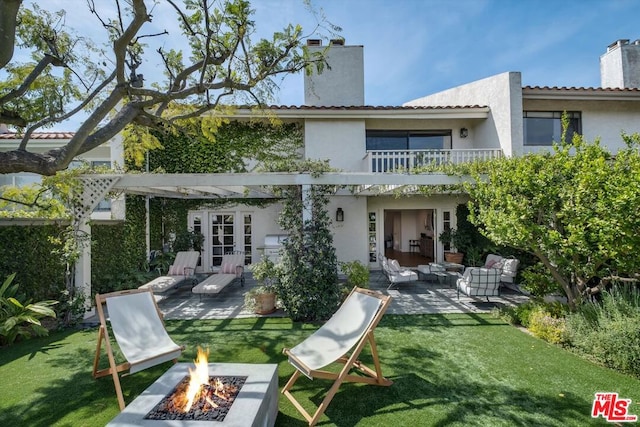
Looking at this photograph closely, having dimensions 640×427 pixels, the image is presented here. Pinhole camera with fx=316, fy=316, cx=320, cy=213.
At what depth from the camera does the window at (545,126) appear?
482 inches

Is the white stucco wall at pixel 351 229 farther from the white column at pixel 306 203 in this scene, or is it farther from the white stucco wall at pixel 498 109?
the white stucco wall at pixel 498 109

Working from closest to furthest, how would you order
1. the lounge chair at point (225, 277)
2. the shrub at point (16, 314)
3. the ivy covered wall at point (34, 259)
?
the shrub at point (16, 314) < the ivy covered wall at point (34, 259) < the lounge chair at point (225, 277)

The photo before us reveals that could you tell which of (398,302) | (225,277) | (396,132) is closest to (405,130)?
(396,132)

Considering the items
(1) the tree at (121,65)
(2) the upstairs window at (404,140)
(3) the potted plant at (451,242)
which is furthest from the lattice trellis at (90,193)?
(3) the potted plant at (451,242)

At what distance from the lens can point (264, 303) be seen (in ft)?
23.7

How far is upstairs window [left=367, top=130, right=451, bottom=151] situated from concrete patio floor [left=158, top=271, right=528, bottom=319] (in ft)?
18.6

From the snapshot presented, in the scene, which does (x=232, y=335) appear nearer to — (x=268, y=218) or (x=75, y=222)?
(x=75, y=222)

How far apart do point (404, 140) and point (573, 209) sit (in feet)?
26.9

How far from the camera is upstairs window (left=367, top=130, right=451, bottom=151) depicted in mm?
12758

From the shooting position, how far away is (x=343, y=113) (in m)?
11.5

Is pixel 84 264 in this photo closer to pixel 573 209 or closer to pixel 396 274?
pixel 396 274

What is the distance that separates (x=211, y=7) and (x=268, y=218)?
7.74m

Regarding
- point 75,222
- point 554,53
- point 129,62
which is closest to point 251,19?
point 129,62

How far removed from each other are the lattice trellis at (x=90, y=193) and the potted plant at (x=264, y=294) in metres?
3.79
